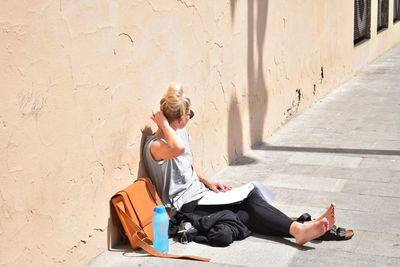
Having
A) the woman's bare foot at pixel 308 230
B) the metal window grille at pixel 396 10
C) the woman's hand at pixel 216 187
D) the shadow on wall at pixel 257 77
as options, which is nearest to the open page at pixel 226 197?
the woman's hand at pixel 216 187

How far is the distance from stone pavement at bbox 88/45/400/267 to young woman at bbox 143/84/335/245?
0.12 metres

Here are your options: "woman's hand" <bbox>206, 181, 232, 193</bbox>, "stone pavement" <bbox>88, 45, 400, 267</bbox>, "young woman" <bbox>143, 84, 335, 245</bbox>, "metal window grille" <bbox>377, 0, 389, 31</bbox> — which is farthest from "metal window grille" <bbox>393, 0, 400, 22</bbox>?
"young woman" <bbox>143, 84, 335, 245</bbox>

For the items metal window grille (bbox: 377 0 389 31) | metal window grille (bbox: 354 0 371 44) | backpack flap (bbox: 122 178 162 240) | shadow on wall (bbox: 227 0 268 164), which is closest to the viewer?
backpack flap (bbox: 122 178 162 240)

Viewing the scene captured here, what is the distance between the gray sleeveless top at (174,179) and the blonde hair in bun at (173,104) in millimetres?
167

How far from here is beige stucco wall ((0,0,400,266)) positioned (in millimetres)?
3400

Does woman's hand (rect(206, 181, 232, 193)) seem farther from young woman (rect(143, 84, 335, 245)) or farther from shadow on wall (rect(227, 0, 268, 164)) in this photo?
shadow on wall (rect(227, 0, 268, 164))

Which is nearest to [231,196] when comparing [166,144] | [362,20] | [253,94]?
[166,144]

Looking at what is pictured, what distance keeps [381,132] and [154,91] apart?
3.57 meters

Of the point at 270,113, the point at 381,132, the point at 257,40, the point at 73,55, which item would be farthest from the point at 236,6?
the point at 73,55

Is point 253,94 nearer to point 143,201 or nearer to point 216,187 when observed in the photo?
point 216,187

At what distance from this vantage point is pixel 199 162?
562 centimetres

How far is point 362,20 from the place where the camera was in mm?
12938

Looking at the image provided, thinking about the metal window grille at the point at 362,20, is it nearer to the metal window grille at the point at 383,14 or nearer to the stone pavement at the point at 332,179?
the metal window grille at the point at 383,14

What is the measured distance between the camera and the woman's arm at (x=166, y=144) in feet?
14.1
